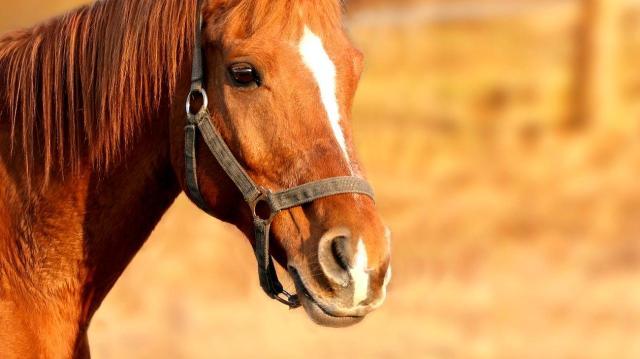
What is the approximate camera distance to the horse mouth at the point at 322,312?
283 centimetres

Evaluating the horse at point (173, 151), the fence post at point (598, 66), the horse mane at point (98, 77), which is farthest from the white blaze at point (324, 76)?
the fence post at point (598, 66)

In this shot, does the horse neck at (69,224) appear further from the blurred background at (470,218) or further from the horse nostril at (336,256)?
the horse nostril at (336,256)

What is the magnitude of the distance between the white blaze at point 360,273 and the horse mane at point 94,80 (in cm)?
78

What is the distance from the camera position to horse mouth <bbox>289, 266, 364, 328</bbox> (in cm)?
283

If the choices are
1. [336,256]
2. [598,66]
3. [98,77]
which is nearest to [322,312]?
[336,256]

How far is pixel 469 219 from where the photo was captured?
11.7m

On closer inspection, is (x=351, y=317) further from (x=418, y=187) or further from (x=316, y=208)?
(x=418, y=187)

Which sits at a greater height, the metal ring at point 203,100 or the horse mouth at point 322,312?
the metal ring at point 203,100

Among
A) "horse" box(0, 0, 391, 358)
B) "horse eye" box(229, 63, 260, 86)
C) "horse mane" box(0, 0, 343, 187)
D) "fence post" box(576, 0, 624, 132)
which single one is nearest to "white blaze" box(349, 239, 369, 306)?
"horse" box(0, 0, 391, 358)

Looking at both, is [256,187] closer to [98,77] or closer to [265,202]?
[265,202]

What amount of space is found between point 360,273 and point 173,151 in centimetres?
72

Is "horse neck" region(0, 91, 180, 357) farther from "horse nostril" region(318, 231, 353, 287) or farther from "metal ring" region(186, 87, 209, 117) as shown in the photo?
"horse nostril" region(318, 231, 353, 287)

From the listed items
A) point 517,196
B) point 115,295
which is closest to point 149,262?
point 115,295

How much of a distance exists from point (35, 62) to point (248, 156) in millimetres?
763
